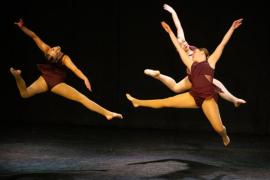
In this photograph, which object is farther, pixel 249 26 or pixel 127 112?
pixel 127 112

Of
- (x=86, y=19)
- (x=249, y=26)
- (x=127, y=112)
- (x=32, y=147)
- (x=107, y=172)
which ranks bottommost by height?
(x=107, y=172)

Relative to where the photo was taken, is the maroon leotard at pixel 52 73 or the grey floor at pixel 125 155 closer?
the maroon leotard at pixel 52 73

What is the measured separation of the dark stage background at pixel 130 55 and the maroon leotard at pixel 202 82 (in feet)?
10.9

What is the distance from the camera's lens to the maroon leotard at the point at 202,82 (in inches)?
204

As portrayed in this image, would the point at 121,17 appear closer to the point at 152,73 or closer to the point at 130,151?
the point at 130,151

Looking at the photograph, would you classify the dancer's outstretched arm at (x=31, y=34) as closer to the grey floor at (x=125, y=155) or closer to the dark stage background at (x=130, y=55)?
the grey floor at (x=125, y=155)

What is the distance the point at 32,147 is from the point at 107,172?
1.88 meters

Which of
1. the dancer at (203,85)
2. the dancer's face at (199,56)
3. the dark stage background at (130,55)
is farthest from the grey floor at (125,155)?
the dancer's face at (199,56)

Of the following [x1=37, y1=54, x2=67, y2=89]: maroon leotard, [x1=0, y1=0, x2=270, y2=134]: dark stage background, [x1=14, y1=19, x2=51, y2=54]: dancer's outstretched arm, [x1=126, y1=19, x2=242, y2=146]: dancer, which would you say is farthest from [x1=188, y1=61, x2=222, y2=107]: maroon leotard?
[x1=0, y1=0, x2=270, y2=134]: dark stage background

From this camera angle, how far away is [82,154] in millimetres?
7188

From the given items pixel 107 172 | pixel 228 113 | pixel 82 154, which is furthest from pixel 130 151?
pixel 228 113

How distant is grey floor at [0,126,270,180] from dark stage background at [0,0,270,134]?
32 centimetres

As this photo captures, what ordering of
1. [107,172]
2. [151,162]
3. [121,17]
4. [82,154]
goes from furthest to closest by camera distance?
[121,17] < [82,154] < [151,162] < [107,172]

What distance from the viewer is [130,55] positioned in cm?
893
